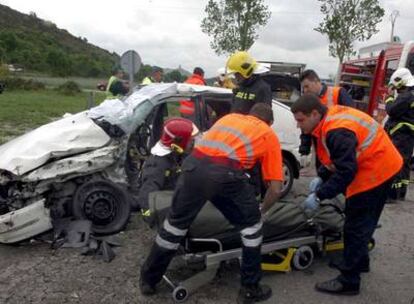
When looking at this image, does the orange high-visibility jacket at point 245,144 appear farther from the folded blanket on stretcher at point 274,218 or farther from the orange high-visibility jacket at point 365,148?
the folded blanket on stretcher at point 274,218

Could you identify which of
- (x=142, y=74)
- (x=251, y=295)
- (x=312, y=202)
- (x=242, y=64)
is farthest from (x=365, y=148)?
(x=142, y=74)

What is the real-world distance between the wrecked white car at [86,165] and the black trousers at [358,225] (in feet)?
7.06

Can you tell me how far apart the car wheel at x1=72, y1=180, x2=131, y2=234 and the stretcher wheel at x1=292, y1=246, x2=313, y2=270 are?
1.70 metres

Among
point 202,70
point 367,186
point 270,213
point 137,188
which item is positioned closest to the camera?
point 367,186

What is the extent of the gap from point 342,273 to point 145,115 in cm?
272

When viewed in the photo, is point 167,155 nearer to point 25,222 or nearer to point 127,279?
point 127,279

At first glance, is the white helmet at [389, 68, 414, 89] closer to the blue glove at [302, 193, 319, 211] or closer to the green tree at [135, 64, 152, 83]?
the blue glove at [302, 193, 319, 211]

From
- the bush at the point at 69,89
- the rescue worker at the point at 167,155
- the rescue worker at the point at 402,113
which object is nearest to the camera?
the rescue worker at the point at 167,155

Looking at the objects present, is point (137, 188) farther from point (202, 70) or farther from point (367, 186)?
point (202, 70)

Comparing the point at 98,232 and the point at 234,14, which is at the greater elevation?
the point at 234,14

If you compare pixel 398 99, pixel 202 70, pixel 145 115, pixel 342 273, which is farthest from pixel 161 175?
pixel 202 70

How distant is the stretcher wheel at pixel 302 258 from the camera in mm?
4055

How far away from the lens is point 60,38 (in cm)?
8256

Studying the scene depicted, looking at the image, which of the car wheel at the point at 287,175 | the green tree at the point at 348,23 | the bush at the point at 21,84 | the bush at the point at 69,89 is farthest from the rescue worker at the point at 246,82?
the bush at the point at 21,84
